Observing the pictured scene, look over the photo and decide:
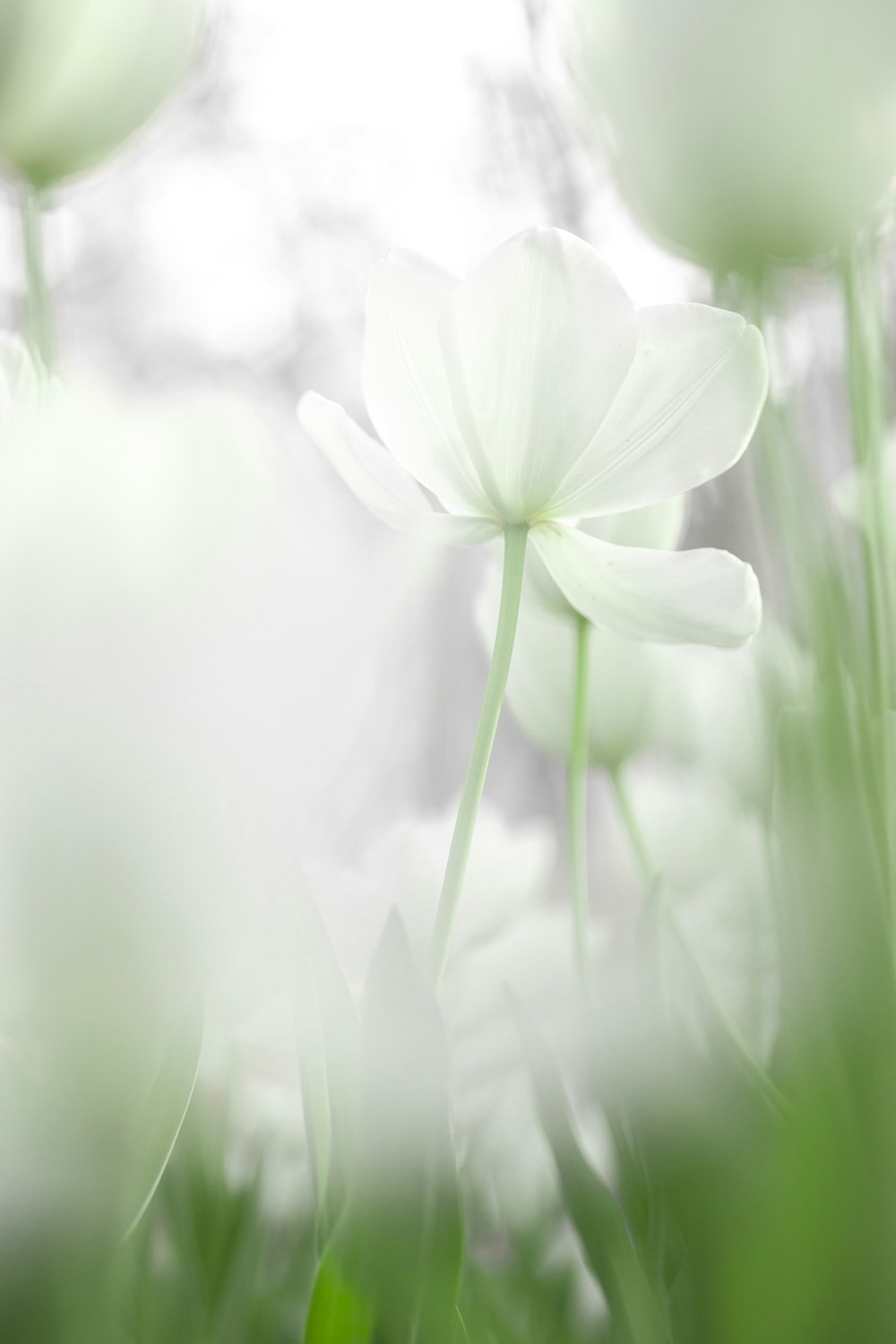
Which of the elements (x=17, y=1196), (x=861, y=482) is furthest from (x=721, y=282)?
(x=17, y=1196)

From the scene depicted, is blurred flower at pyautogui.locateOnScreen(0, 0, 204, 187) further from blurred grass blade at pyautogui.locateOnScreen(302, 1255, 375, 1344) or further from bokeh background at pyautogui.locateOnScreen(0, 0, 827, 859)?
blurred grass blade at pyautogui.locateOnScreen(302, 1255, 375, 1344)

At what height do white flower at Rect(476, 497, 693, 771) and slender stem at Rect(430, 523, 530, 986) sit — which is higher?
white flower at Rect(476, 497, 693, 771)

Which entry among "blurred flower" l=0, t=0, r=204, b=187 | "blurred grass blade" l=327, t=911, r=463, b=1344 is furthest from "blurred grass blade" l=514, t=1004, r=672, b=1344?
"blurred flower" l=0, t=0, r=204, b=187

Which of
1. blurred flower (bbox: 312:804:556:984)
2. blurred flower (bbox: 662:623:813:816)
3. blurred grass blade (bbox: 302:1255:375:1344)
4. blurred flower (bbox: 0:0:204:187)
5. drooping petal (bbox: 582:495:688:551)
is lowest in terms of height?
blurred grass blade (bbox: 302:1255:375:1344)

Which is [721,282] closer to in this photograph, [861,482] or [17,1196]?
[861,482]

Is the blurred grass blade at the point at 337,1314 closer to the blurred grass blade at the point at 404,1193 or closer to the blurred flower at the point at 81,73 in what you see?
the blurred grass blade at the point at 404,1193

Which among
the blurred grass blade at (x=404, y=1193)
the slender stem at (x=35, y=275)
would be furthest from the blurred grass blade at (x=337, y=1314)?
the slender stem at (x=35, y=275)
